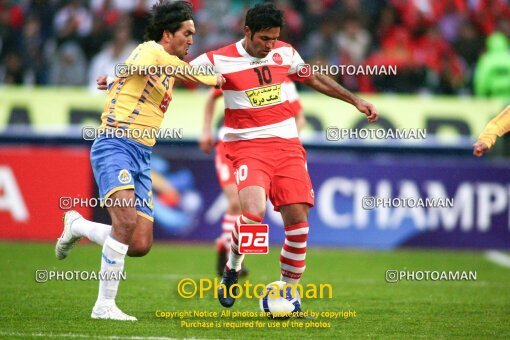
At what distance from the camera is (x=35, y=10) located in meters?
18.5

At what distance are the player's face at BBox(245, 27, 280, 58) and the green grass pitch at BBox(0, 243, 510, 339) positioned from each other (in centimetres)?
224

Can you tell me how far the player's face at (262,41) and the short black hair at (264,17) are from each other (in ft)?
0.14

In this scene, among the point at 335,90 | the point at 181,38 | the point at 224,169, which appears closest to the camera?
the point at 181,38

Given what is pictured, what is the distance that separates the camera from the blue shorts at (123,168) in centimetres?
793

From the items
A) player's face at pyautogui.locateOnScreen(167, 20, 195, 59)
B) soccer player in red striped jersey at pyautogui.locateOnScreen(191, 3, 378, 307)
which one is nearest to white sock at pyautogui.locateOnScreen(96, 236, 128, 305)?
soccer player in red striped jersey at pyautogui.locateOnScreen(191, 3, 378, 307)

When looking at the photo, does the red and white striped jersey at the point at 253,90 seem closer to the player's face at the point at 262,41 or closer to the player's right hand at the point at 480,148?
the player's face at the point at 262,41

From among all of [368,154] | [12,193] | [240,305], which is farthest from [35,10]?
[240,305]

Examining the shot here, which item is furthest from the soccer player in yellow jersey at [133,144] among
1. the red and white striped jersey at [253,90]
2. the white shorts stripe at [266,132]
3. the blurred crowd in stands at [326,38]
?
the blurred crowd in stands at [326,38]

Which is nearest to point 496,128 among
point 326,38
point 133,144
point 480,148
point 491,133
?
point 491,133

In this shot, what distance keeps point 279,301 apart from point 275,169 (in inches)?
44.6

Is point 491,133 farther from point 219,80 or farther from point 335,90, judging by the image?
point 219,80

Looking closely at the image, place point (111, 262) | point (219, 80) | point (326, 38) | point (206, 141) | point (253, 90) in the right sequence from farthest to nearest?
point (326, 38) < point (206, 141) < point (253, 90) < point (219, 80) < point (111, 262)

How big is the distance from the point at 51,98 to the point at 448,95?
23.0 ft

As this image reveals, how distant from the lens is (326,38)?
18250 millimetres
